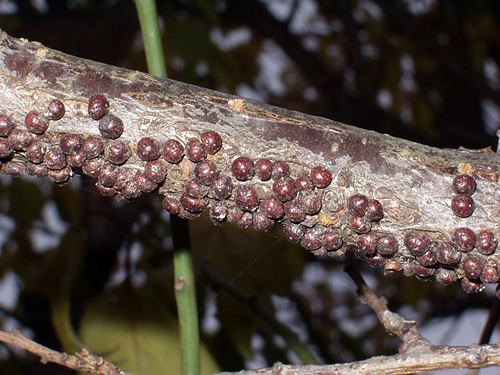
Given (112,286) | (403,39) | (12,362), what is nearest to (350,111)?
(403,39)

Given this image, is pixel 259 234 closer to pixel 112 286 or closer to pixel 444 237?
pixel 112 286

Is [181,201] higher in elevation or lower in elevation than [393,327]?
higher

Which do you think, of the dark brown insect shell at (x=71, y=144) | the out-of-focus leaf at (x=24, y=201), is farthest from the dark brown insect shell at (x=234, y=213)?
the out-of-focus leaf at (x=24, y=201)

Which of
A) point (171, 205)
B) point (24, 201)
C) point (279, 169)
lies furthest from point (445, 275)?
point (24, 201)

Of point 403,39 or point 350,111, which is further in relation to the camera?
point 403,39

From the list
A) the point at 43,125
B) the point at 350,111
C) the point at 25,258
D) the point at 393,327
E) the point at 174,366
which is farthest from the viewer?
the point at 350,111

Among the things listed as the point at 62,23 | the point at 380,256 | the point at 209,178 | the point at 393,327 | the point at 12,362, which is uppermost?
the point at 62,23
